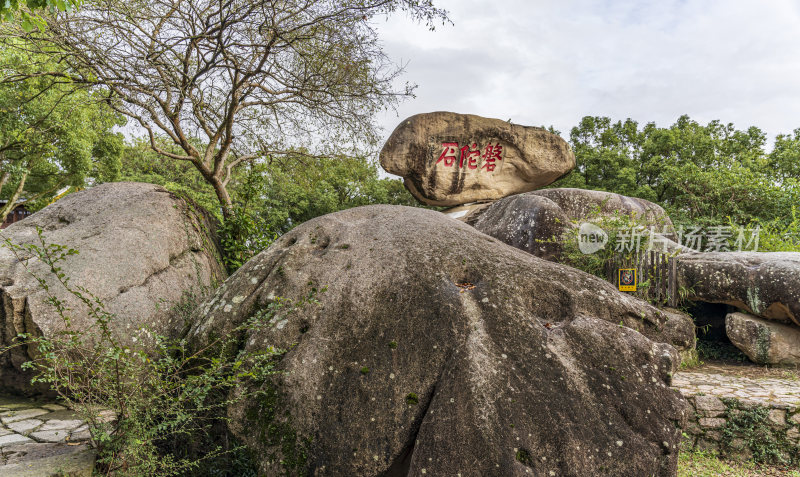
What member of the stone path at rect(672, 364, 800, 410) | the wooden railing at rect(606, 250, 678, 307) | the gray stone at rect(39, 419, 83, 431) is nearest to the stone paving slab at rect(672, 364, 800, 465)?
the stone path at rect(672, 364, 800, 410)

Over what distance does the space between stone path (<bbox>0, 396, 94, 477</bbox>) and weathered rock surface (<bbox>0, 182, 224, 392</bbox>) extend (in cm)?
67

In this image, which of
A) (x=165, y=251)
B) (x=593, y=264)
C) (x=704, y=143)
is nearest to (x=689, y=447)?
(x=593, y=264)

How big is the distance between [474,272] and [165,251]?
428 cm

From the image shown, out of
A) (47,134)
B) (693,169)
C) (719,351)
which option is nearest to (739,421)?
(719,351)

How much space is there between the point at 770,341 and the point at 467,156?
837 centimetres

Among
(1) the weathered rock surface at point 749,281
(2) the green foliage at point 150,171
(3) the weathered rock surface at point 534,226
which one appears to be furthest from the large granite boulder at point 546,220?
(2) the green foliage at point 150,171

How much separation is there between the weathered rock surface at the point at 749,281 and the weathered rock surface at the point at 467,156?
6184mm

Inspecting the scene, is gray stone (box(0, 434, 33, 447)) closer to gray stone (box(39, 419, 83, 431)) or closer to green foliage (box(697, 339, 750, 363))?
gray stone (box(39, 419, 83, 431))

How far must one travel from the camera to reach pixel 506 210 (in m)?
9.39

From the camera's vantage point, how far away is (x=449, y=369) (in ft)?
9.44

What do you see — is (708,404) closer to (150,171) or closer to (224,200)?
(224,200)

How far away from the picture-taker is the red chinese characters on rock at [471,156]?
13.1 metres

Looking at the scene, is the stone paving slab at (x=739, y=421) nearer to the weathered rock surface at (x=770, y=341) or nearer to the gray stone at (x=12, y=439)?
the weathered rock surface at (x=770, y=341)

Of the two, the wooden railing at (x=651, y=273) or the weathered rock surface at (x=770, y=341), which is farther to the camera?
the wooden railing at (x=651, y=273)
